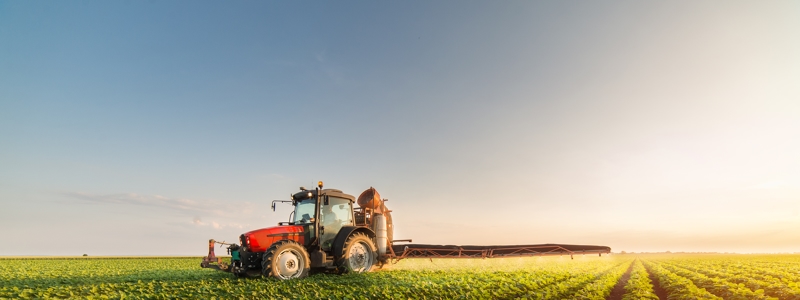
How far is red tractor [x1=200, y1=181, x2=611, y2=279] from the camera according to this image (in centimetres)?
1210

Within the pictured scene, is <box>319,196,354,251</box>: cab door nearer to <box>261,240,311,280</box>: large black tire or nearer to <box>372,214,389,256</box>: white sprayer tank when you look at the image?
<box>261,240,311,280</box>: large black tire

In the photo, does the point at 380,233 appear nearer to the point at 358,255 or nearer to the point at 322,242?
the point at 358,255

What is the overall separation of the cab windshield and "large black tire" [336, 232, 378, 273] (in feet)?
4.64

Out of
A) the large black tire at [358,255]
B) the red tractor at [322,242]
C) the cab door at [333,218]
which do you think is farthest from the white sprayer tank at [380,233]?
the cab door at [333,218]

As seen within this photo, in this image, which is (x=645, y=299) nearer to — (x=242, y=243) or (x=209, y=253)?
(x=242, y=243)

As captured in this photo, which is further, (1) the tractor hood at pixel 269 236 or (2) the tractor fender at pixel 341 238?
(2) the tractor fender at pixel 341 238

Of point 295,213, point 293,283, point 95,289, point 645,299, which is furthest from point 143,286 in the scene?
point 645,299

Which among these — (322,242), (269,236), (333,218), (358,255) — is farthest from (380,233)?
(269,236)

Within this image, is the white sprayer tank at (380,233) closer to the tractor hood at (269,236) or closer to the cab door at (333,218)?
the cab door at (333,218)

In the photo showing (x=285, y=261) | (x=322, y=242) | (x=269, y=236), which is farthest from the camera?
(x=322, y=242)

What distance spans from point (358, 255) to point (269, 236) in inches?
118

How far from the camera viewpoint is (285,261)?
38.9 feet

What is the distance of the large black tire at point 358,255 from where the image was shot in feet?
43.5

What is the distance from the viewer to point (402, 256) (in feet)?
53.6
